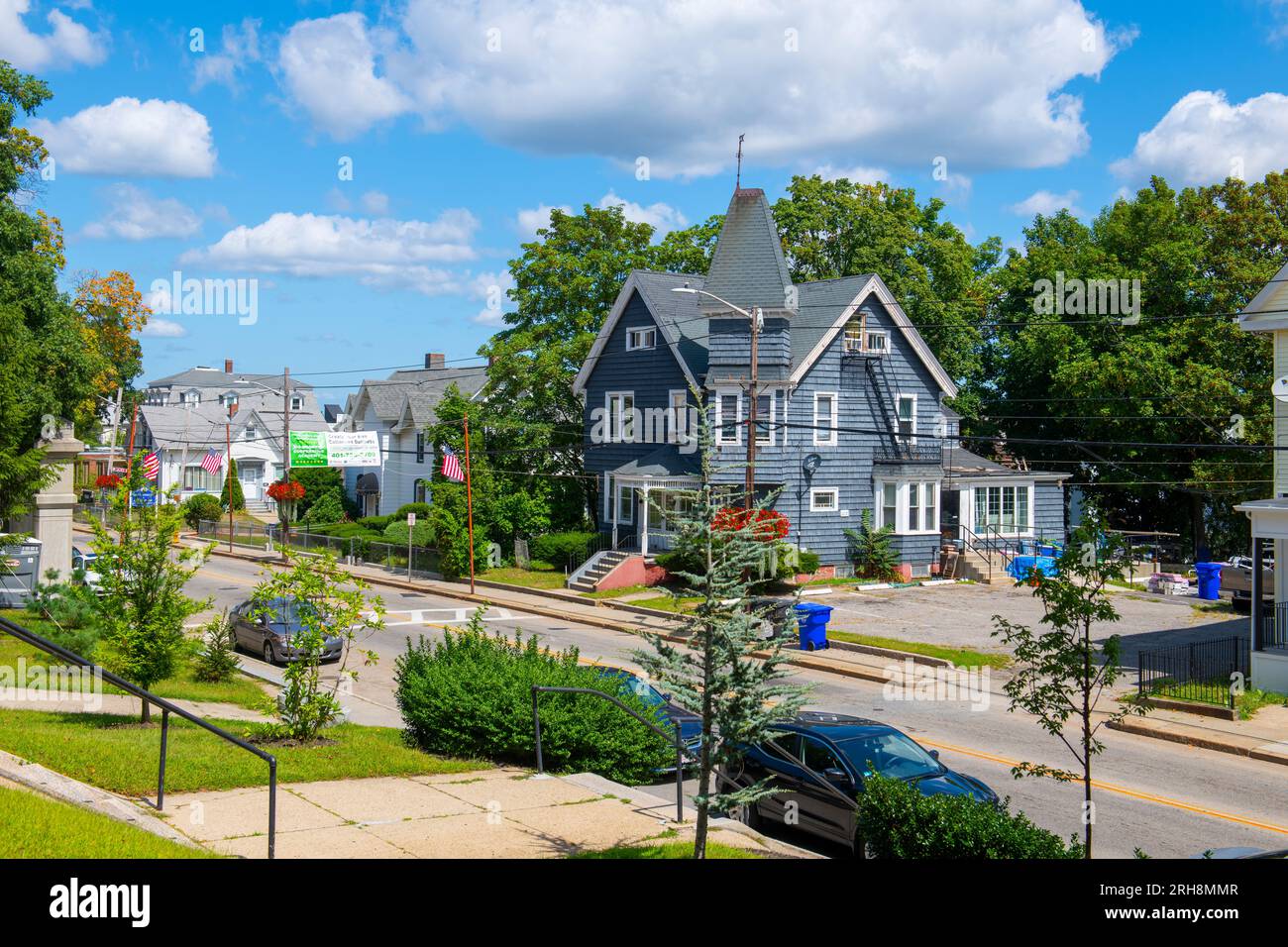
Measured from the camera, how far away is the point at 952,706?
71.1 ft

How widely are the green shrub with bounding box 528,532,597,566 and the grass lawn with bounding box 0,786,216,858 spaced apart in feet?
104

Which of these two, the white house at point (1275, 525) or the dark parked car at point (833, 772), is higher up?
the white house at point (1275, 525)

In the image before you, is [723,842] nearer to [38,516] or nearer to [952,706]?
[952,706]

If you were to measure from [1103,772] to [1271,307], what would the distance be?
39.0 ft

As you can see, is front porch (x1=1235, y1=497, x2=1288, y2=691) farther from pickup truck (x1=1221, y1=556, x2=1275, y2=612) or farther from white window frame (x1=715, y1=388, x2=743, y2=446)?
white window frame (x1=715, y1=388, x2=743, y2=446)

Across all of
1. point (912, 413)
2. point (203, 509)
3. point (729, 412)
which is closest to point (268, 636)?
point (729, 412)

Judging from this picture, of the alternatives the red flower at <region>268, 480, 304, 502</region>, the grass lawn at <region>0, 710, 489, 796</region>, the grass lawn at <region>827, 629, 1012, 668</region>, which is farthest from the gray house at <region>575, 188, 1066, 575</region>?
the grass lawn at <region>0, 710, 489, 796</region>

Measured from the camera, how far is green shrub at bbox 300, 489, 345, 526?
6216 centimetres

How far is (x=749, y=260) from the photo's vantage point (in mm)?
39656

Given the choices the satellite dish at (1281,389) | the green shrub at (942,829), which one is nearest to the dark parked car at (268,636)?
the green shrub at (942,829)

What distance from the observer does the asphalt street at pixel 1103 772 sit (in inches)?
549

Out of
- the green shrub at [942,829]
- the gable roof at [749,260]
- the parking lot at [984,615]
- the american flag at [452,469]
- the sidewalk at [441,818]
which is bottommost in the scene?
the parking lot at [984,615]

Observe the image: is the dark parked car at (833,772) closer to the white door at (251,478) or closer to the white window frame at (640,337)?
the white window frame at (640,337)
